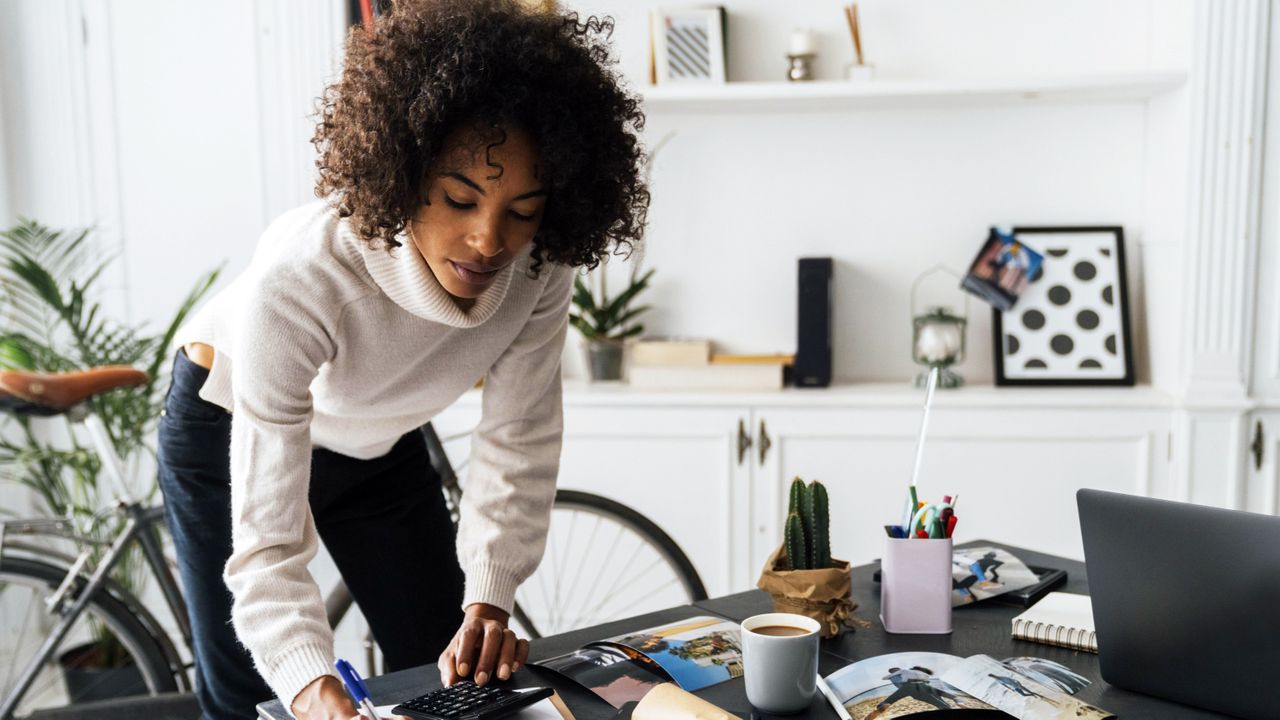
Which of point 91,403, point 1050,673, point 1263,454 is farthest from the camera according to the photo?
point 1263,454

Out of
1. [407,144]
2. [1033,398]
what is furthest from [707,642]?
[1033,398]

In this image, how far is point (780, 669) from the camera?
Result: 0.98 metres

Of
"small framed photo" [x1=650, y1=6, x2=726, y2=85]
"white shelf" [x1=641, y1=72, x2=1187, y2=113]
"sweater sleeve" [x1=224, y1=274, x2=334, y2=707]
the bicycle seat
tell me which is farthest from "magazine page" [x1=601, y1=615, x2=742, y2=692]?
"small framed photo" [x1=650, y1=6, x2=726, y2=85]

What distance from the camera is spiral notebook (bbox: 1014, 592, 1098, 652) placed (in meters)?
1.15

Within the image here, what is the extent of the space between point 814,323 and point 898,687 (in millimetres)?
1769

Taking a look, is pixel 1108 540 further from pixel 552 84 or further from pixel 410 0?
pixel 410 0

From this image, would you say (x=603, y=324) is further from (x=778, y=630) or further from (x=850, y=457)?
(x=778, y=630)

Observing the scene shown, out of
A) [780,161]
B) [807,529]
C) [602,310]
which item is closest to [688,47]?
[780,161]

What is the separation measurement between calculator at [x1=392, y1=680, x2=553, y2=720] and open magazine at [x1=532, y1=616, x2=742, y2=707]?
65mm

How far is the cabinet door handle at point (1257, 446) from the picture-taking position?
253 centimetres

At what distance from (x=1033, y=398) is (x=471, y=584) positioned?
171 cm

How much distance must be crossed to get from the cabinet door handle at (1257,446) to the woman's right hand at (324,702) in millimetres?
2299

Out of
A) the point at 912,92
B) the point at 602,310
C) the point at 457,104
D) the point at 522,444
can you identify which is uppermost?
the point at 912,92

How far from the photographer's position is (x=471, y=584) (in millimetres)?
1312
